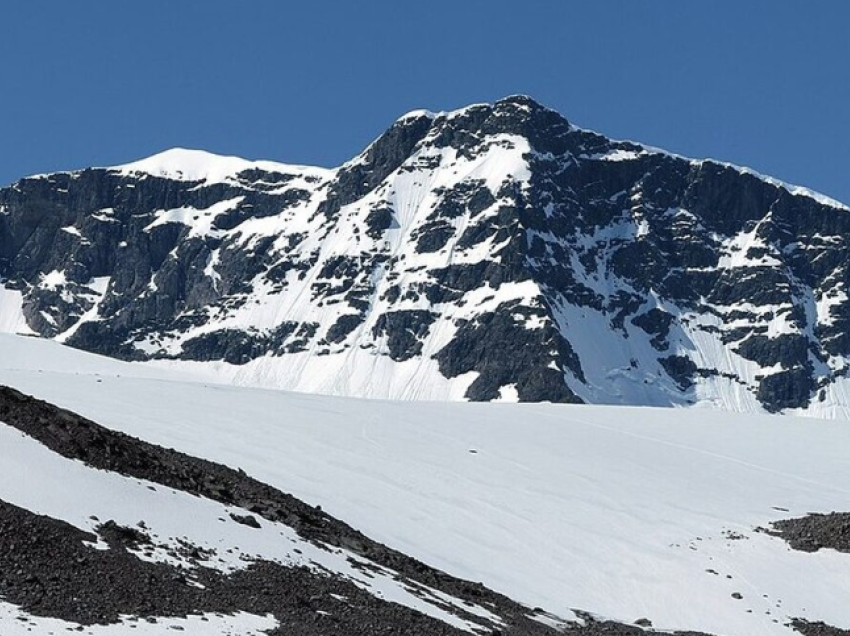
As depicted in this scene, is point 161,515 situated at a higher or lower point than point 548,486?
lower

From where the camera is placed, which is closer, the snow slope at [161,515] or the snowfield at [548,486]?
the snow slope at [161,515]

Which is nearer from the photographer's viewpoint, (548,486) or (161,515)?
(161,515)

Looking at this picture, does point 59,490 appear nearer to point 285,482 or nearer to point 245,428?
point 285,482

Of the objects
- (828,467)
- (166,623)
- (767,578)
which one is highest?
(828,467)

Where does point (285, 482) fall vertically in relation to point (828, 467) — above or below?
below

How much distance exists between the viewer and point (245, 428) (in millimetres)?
57281

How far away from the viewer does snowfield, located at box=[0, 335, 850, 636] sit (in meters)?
44.4

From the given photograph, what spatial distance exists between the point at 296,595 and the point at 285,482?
58.2 ft

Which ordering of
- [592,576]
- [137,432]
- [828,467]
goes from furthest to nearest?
[828,467]
[137,432]
[592,576]

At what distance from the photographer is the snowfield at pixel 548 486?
146 feet

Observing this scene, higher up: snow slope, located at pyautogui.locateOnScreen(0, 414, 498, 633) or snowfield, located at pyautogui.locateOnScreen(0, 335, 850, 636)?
snowfield, located at pyautogui.locateOnScreen(0, 335, 850, 636)

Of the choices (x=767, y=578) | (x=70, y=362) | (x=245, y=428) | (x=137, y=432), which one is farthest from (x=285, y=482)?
(x=70, y=362)

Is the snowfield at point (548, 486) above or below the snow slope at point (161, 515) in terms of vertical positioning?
above

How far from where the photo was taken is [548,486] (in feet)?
190
